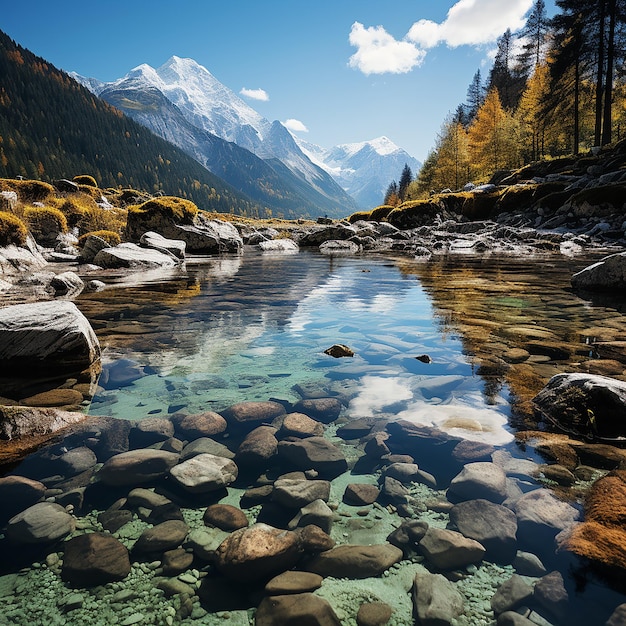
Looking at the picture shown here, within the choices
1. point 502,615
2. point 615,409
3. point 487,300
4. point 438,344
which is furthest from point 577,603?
point 487,300

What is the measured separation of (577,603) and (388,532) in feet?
3.00

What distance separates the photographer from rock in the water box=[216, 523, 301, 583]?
200 cm

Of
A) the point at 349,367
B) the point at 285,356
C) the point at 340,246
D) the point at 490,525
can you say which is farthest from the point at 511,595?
the point at 340,246

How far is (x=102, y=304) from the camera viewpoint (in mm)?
9055

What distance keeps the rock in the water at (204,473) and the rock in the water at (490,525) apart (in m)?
1.50

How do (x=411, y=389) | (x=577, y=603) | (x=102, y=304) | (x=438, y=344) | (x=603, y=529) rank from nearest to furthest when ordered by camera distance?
(x=577, y=603)
(x=603, y=529)
(x=411, y=389)
(x=438, y=344)
(x=102, y=304)

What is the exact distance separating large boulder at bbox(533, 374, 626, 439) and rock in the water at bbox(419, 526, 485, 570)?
165 cm

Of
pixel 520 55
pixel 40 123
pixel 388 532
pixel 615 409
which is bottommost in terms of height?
pixel 388 532

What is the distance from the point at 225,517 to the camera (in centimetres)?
241

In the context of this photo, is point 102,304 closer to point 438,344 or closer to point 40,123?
point 438,344

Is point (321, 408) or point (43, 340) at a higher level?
point (43, 340)

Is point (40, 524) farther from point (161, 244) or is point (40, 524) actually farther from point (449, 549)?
point (161, 244)

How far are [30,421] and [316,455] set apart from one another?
93.5 inches

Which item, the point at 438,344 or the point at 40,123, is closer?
the point at 438,344
